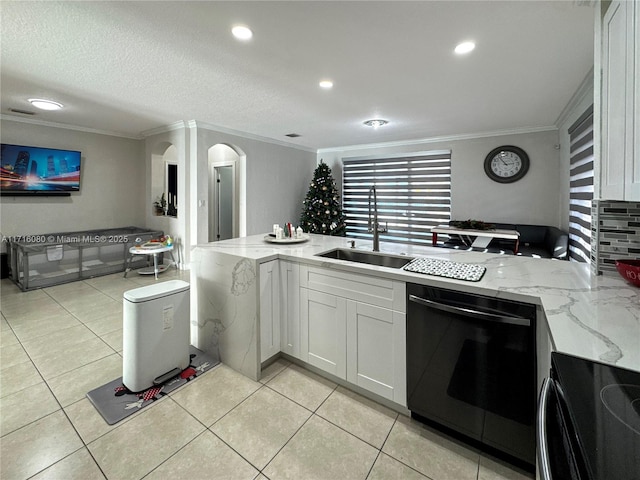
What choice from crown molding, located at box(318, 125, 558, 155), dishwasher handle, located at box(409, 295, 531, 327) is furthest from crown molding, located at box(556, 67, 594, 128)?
dishwasher handle, located at box(409, 295, 531, 327)

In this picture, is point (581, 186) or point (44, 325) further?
point (581, 186)

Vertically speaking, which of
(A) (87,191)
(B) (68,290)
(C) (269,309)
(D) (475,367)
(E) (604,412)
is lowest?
(B) (68,290)

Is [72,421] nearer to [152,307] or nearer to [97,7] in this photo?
[152,307]

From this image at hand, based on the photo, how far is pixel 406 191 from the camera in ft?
20.0

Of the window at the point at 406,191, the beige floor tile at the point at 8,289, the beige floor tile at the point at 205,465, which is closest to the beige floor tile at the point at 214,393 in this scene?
the beige floor tile at the point at 205,465

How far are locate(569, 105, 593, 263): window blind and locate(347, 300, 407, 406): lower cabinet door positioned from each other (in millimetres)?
2450

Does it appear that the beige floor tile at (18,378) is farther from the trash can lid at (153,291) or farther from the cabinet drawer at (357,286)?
the cabinet drawer at (357,286)

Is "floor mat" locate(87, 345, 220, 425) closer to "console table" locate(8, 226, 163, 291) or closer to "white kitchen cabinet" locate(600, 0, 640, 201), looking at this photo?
"white kitchen cabinet" locate(600, 0, 640, 201)

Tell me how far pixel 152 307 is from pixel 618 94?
2.65 meters

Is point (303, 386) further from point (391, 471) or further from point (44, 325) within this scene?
point (44, 325)

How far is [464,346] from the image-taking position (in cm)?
143

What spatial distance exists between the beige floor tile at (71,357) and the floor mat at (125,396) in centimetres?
48

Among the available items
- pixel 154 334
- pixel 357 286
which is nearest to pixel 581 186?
pixel 357 286

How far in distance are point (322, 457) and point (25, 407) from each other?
1859 mm
